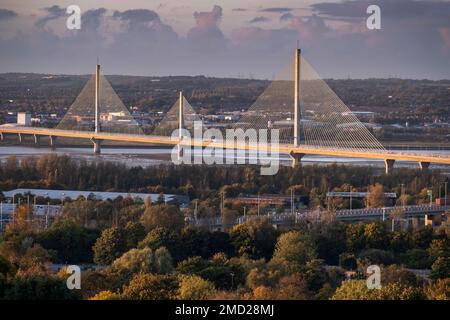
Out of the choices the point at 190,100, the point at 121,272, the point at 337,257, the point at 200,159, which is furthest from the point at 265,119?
the point at 121,272

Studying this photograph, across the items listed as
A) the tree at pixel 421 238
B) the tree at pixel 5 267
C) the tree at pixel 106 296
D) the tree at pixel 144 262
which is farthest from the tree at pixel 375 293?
the tree at pixel 421 238

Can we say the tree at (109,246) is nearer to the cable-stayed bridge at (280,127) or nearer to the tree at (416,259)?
the tree at (416,259)

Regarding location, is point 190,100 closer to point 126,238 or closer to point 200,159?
point 200,159

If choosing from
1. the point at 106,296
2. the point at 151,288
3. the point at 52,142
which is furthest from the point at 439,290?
the point at 52,142

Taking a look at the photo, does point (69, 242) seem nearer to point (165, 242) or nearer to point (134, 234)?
point (134, 234)

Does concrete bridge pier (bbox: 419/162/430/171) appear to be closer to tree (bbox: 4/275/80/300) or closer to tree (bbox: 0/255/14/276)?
tree (bbox: 0/255/14/276)
